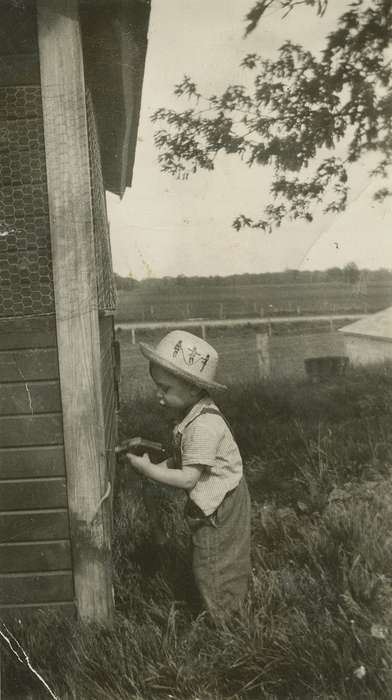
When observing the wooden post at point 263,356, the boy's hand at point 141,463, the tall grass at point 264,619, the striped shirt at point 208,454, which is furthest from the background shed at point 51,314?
the wooden post at point 263,356

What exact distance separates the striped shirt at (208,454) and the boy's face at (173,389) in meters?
0.05

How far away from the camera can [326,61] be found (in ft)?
17.9

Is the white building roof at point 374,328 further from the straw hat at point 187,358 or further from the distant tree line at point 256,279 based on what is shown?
the distant tree line at point 256,279

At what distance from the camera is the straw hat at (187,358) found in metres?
2.80

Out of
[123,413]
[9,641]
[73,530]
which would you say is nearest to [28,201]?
[73,530]

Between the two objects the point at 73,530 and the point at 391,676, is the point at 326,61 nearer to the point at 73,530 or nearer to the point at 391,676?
the point at 73,530

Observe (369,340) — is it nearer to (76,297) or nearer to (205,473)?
(205,473)

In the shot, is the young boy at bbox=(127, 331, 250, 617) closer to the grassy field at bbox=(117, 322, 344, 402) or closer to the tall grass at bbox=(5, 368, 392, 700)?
the tall grass at bbox=(5, 368, 392, 700)

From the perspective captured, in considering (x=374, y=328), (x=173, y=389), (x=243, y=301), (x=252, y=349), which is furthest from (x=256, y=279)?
(x=173, y=389)

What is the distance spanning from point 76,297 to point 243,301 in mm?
36169

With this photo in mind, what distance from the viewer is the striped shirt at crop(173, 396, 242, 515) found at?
9.02ft

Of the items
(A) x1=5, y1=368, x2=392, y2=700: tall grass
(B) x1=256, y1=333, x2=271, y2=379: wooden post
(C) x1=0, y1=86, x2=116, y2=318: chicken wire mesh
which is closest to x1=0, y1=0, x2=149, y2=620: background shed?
(C) x1=0, y1=86, x2=116, y2=318: chicken wire mesh

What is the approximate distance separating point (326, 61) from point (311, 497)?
3596 millimetres

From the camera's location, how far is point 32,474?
2.95 metres
